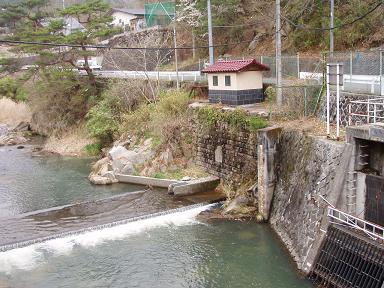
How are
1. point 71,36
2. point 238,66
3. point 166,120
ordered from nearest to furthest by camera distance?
point 238,66 → point 166,120 → point 71,36

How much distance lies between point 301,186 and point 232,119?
6155 millimetres

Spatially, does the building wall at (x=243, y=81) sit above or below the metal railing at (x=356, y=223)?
above

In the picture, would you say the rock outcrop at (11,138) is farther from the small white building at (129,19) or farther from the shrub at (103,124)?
the small white building at (129,19)

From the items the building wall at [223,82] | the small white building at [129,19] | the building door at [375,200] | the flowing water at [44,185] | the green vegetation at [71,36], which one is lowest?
the flowing water at [44,185]

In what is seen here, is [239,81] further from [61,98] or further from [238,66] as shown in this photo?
[61,98]

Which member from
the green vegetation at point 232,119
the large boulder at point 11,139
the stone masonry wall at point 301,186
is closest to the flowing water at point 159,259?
the stone masonry wall at point 301,186

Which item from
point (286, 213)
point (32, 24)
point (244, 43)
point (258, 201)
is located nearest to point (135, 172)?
point (258, 201)

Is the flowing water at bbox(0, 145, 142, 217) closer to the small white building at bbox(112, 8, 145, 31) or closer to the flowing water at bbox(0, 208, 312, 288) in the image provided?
the flowing water at bbox(0, 208, 312, 288)

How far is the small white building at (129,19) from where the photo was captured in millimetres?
55478

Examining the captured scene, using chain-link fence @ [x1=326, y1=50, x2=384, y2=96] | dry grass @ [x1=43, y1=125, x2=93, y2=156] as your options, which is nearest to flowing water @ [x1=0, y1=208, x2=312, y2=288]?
chain-link fence @ [x1=326, y1=50, x2=384, y2=96]

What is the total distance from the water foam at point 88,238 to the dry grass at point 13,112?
29.9 m

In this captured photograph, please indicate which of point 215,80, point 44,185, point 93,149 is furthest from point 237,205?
point 93,149

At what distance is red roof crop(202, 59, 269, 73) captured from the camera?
2158cm

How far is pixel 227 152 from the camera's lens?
2005 centimetres
